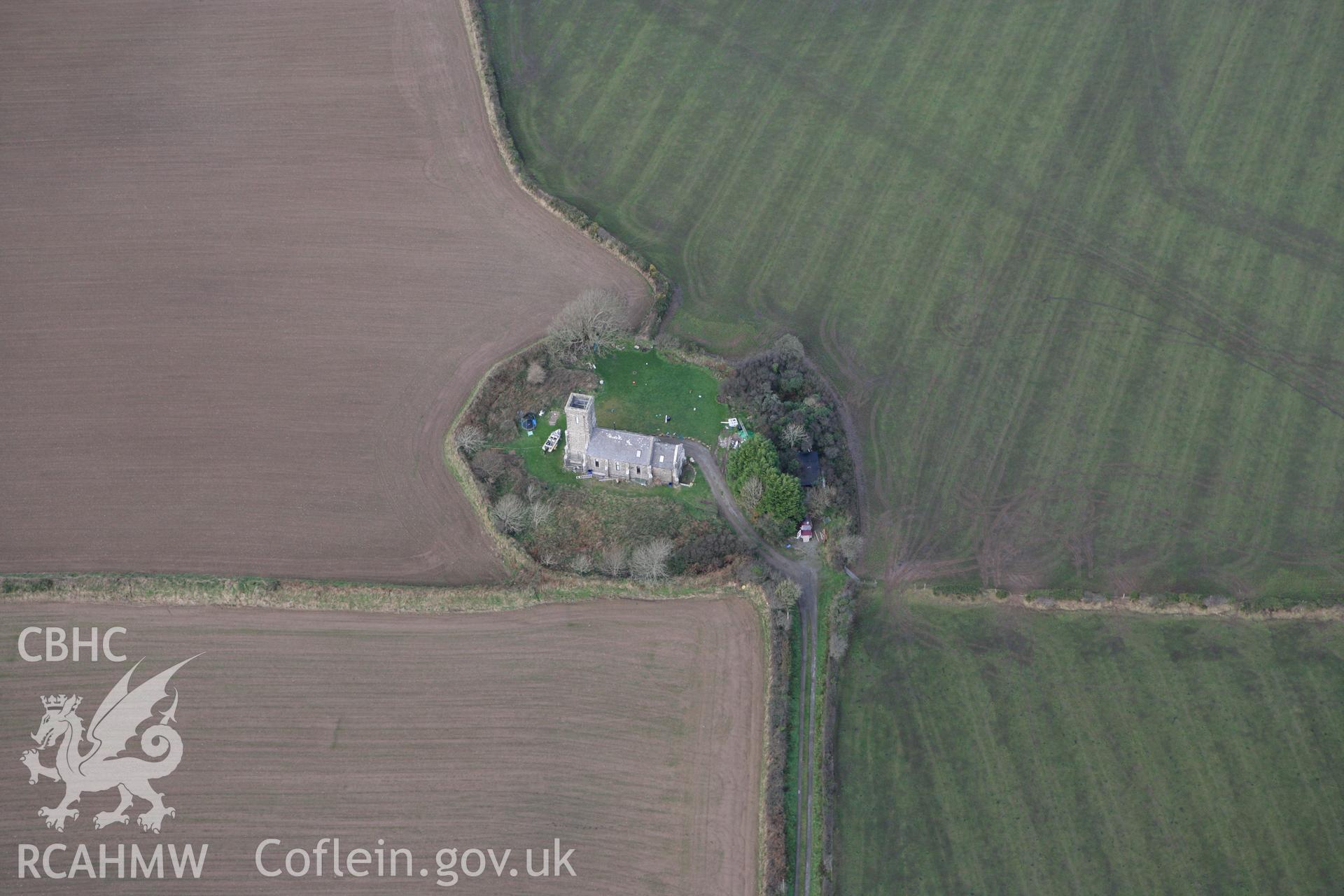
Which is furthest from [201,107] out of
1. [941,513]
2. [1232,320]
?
[1232,320]

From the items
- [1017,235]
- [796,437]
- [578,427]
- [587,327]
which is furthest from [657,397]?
[1017,235]

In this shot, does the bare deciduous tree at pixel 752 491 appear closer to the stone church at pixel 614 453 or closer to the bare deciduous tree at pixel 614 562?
the stone church at pixel 614 453

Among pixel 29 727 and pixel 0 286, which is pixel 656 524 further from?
pixel 0 286

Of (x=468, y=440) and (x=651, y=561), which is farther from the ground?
(x=468, y=440)

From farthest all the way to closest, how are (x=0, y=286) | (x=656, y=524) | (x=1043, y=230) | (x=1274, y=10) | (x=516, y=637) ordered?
(x=1274, y=10) → (x=1043, y=230) → (x=0, y=286) → (x=656, y=524) → (x=516, y=637)

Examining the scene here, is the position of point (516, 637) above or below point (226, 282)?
below

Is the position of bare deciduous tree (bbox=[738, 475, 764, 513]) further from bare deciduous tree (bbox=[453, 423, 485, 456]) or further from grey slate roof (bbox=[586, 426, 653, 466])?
bare deciduous tree (bbox=[453, 423, 485, 456])

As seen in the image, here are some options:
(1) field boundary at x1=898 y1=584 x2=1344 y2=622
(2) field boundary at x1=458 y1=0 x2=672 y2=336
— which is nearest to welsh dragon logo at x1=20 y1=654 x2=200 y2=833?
(2) field boundary at x1=458 y1=0 x2=672 y2=336

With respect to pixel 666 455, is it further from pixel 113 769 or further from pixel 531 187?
pixel 113 769
